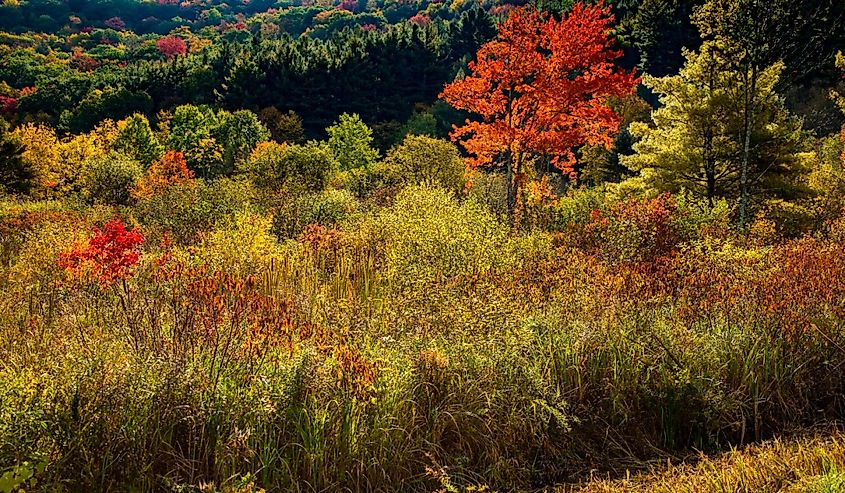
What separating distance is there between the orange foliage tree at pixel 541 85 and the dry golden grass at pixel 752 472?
33.6 ft

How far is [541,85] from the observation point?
12.9m

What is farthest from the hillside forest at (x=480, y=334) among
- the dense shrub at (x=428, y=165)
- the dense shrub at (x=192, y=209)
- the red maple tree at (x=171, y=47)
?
the red maple tree at (x=171, y=47)

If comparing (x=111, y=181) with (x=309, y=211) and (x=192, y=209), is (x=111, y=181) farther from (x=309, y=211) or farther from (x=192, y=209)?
(x=309, y=211)

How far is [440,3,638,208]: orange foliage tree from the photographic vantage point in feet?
41.5

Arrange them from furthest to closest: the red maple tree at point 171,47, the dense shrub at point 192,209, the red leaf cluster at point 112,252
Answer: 1. the red maple tree at point 171,47
2. the dense shrub at point 192,209
3. the red leaf cluster at point 112,252

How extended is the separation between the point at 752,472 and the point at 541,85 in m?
11.1

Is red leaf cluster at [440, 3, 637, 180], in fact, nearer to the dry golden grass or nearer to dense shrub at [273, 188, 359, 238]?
dense shrub at [273, 188, 359, 238]

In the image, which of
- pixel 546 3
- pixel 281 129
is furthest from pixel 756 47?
pixel 546 3

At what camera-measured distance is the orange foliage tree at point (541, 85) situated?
1265 centimetres

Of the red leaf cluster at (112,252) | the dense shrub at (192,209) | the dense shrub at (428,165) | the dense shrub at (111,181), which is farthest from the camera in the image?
the dense shrub at (111,181)

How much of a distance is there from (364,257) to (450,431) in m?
3.97

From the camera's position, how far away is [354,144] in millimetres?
29078

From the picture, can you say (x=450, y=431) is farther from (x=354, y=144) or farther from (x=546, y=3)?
(x=546, y=3)

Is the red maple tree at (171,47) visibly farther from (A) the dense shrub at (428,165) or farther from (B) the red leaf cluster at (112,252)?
(B) the red leaf cluster at (112,252)
